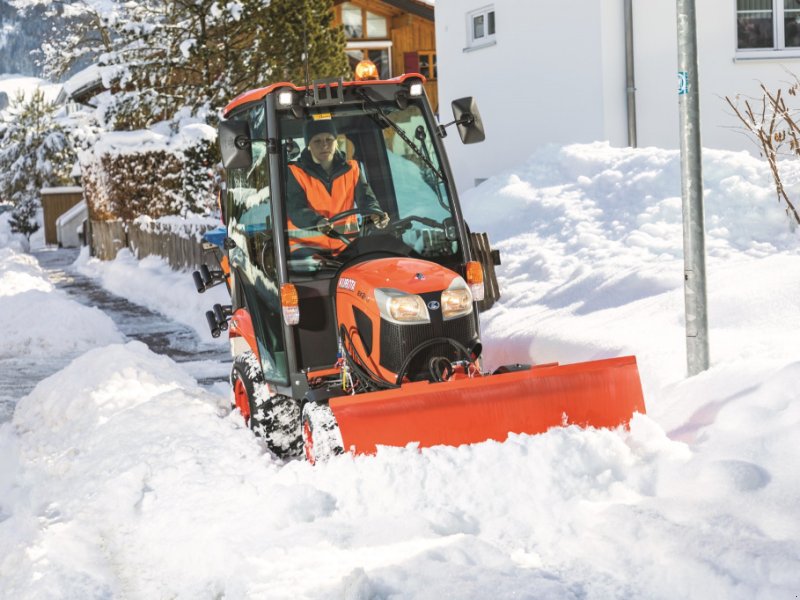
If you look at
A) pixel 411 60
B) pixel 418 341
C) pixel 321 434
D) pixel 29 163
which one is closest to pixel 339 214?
pixel 418 341

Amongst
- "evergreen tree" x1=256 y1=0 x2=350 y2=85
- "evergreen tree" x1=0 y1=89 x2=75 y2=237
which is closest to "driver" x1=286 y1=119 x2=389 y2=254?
"evergreen tree" x1=256 y1=0 x2=350 y2=85

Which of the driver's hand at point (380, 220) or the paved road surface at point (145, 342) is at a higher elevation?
the driver's hand at point (380, 220)

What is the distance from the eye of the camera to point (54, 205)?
36156mm

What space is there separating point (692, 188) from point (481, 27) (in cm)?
1267

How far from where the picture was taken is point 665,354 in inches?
272

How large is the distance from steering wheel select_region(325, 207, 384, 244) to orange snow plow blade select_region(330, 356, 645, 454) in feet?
3.87

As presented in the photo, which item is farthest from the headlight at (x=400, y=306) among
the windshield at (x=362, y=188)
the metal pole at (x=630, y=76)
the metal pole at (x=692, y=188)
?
the metal pole at (x=630, y=76)

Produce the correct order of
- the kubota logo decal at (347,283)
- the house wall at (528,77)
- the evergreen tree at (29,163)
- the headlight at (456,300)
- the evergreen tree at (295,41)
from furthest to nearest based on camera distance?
the evergreen tree at (29,163) → the evergreen tree at (295,41) → the house wall at (528,77) → the kubota logo decal at (347,283) → the headlight at (456,300)

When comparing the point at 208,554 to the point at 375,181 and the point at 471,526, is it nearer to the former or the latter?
the point at 471,526

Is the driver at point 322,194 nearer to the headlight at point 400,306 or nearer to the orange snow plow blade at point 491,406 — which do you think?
the headlight at point 400,306

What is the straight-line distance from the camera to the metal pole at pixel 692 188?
592 cm

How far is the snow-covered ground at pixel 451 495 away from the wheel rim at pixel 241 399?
0.07 meters

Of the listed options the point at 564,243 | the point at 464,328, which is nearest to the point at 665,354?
the point at 464,328

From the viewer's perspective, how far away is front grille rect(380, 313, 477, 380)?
5457mm
